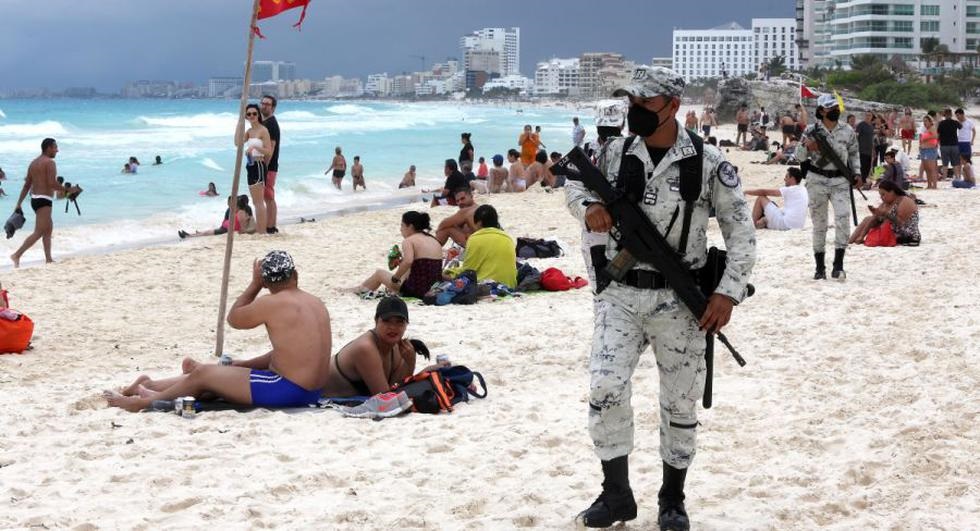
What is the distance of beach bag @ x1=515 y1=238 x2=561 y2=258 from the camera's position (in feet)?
41.2

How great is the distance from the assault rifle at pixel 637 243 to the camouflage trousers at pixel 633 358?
68 mm

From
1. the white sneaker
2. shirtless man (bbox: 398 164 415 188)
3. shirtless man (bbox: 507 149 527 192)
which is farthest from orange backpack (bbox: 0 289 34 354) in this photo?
shirtless man (bbox: 398 164 415 188)

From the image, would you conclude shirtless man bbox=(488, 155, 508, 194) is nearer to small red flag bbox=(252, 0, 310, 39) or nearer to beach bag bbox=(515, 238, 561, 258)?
beach bag bbox=(515, 238, 561, 258)

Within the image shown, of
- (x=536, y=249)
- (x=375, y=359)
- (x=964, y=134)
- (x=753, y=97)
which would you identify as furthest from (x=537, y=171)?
(x=753, y=97)

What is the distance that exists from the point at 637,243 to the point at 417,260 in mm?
6157

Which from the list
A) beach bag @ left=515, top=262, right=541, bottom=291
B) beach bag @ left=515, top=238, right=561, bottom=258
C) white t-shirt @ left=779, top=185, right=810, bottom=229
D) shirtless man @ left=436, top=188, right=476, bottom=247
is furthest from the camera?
white t-shirt @ left=779, top=185, right=810, bottom=229

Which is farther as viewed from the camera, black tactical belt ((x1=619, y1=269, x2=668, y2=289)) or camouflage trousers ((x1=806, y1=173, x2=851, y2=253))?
camouflage trousers ((x1=806, y1=173, x2=851, y2=253))

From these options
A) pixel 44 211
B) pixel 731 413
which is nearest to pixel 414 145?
pixel 44 211

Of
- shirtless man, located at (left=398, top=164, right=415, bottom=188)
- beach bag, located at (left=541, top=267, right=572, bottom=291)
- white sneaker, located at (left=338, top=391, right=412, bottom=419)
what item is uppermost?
shirtless man, located at (left=398, top=164, right=415, bottom=188)

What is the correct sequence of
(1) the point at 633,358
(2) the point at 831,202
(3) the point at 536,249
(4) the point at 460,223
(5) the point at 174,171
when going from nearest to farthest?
(1) the point at 633,358
(2) the point at 831,202
(4) the point at 460,223
(3) the point at 536,249
(5) the point at 174,171

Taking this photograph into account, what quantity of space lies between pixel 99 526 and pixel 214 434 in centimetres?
138

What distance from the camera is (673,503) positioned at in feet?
13.4

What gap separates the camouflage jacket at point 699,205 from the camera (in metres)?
3.83

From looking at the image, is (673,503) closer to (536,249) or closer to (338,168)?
(536,249)
